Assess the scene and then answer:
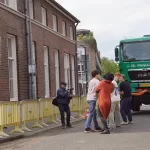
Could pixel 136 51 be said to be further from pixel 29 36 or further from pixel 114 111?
pixel 114 111

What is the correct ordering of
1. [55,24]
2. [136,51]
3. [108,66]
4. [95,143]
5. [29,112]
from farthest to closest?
[108,66] → [55,24] → [136,51] → [29,112] → [95,143]

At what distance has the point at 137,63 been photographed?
19406mm

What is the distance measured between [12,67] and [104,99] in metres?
9.05

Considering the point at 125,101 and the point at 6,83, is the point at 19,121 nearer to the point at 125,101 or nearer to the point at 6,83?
the point at 125,101

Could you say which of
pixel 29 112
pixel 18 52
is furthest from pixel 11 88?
pixel 29 112

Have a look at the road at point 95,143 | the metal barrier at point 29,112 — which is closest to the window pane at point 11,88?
the metal barrier at point 29,112

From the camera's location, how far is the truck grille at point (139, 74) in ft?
63.4

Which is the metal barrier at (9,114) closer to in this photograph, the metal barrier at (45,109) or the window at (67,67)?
the metal barrier at (45,109)

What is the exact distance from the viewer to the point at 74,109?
65.7 ft

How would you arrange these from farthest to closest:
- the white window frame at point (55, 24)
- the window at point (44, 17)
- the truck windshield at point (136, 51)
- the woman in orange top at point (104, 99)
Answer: the white window frame at point (55, 24) → the window at point (44, 17) → the truck windshield at point (136, 51) → the woman in orange top at point (104, 99)

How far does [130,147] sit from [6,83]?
10.5 m

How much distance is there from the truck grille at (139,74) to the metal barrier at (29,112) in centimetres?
600

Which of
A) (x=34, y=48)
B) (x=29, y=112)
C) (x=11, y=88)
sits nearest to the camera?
(x=29, y=112)

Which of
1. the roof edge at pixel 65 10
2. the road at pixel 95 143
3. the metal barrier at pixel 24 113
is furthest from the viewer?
the roof edge at pixel 65 10
